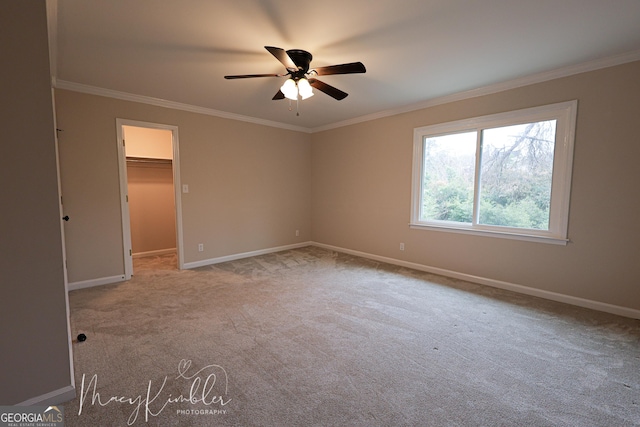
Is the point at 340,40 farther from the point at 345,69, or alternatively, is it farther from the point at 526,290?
the point at 526,290

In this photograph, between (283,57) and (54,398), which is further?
(283,57)

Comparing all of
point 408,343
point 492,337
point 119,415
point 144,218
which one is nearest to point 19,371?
point 119,415

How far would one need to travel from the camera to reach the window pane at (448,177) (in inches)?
148

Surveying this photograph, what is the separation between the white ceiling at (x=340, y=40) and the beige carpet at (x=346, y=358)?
2564mm

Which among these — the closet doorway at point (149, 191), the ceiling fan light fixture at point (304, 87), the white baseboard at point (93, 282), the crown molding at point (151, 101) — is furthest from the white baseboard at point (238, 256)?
the ceiling fan light fixture at point (304, 87)

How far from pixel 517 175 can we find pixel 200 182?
4533 millimetres

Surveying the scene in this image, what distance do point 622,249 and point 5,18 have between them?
504cm

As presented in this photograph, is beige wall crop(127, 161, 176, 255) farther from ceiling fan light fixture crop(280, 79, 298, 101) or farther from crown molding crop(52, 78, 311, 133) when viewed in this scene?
ceiling fan light fixture crop(280, 79, 298, 101)

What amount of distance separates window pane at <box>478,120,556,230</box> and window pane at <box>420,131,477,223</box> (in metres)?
0.18

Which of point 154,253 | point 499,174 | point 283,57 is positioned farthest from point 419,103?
A: point 154,253

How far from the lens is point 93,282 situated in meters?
3.52

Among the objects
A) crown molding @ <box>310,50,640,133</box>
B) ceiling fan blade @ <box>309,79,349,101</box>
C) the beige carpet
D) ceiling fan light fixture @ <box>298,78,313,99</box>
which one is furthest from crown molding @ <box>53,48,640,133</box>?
the beige carpet

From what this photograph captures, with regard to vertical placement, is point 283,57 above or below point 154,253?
above

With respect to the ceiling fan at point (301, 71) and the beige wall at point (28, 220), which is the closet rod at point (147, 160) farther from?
the beige wall at point (28, 220)
